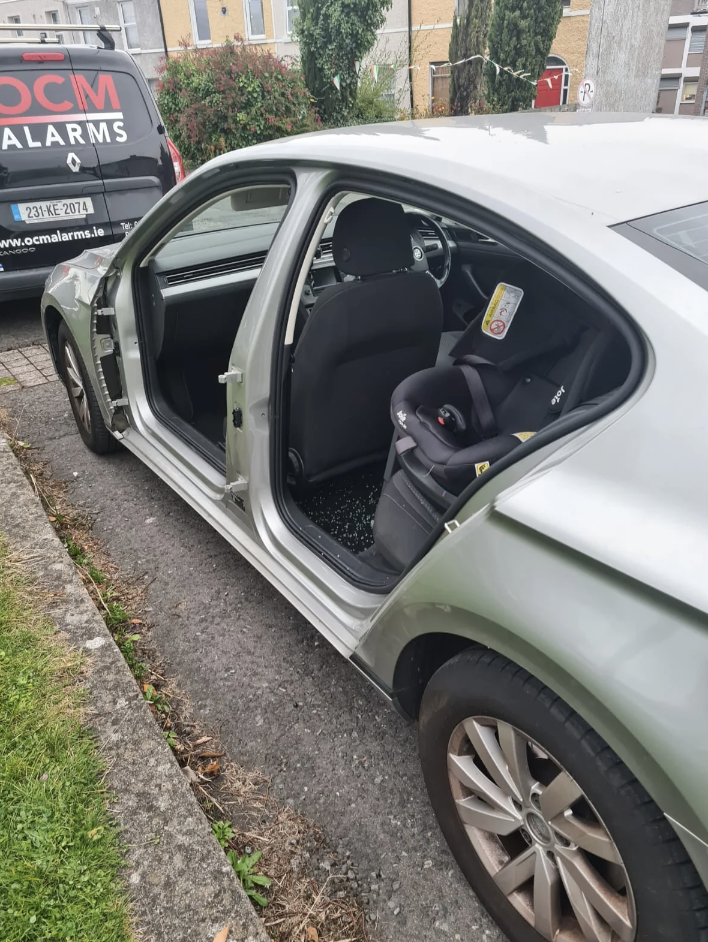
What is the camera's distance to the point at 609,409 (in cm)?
128

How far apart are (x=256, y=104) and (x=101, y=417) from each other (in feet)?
A: 30.2

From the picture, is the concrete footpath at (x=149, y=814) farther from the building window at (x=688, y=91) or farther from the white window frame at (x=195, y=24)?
the white window frame at (x=195, y=24)

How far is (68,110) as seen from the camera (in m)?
5.02

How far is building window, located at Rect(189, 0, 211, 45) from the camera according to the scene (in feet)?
73.4

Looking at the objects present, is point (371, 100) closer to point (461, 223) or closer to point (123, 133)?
point (123, 133)

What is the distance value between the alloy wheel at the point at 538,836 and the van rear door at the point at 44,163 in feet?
15.4

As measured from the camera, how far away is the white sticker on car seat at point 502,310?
2176mm

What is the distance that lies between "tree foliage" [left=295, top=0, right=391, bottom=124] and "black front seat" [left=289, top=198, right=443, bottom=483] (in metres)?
12.4

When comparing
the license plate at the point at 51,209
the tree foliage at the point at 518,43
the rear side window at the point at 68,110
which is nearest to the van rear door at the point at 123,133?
the rear side window at the point at 68,110

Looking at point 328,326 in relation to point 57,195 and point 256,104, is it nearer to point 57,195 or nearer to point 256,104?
point 57,195

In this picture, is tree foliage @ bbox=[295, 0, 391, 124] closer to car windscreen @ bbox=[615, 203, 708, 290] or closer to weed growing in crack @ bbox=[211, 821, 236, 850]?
car windscreen @ bbox=[615, 203, 708, 290]

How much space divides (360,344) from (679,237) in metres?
1.16

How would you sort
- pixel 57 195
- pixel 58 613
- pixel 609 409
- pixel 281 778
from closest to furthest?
pixel 609 409
pixel 281 778
pixel 58 613
pixel 57 195

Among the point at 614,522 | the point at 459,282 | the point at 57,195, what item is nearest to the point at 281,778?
the point at 614,522
